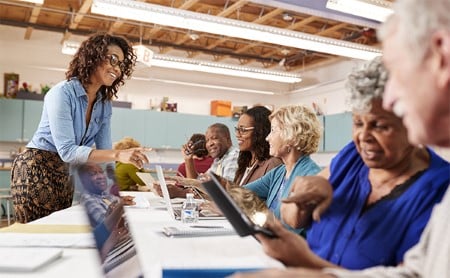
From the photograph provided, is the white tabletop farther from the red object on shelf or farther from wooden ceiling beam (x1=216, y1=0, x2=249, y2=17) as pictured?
the red object on shelf

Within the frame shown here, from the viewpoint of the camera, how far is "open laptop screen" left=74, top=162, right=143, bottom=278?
1032 mm

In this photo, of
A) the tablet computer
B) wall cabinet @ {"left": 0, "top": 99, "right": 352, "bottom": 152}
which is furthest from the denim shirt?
wall cabinet @ {"left": 0, "top": 99, "right": 352, "bottom": 152}

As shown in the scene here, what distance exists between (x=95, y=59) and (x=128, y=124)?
→ 19.3ft

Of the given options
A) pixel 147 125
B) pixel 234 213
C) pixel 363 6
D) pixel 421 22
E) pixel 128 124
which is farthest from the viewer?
pixel 147 125

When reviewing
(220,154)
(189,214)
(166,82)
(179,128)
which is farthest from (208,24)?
(166,82)

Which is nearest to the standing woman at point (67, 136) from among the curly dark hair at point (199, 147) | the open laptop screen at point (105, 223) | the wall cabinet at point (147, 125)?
the open laptop screen at point (105, 223)

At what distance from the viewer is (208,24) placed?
4688 millimetres

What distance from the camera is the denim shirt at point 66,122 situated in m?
2.16

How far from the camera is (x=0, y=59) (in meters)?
7.92

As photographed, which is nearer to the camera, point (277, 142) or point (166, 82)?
point (277, 142)

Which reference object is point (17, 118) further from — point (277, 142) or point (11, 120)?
point (277, 142)

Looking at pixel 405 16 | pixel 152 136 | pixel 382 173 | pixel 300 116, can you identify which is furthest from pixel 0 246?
pixel 152 136

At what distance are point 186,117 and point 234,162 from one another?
5.17m

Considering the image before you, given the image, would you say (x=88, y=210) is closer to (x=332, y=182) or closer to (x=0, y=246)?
(x=0, y=246)
